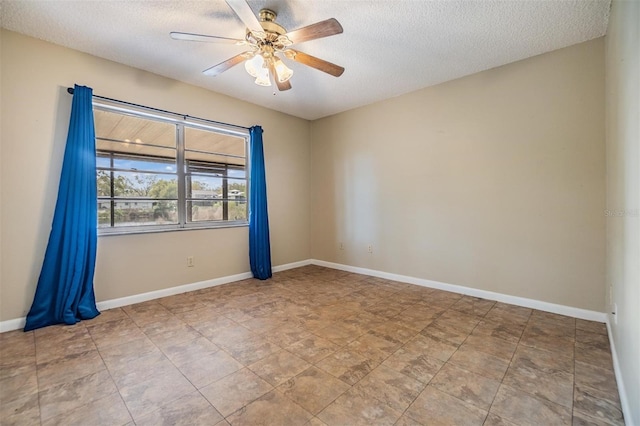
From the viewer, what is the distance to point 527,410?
152cm

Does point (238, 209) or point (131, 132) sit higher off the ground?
point (131, 132)

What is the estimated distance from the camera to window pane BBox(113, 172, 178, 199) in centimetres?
317

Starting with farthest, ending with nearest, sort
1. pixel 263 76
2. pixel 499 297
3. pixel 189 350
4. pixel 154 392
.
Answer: pixel 499 297 < pixel 263 76 < pixel 189 350 < pixel 154 392

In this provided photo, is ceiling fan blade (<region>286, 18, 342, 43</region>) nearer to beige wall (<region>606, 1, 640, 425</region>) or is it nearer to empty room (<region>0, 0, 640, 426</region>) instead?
empty room (<region>0, 0, 640, 426</region>)

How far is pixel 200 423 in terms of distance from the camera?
4.69 feet

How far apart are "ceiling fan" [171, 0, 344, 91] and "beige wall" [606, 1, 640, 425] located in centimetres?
164

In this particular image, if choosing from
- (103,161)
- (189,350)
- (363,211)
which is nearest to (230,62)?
(103,161)

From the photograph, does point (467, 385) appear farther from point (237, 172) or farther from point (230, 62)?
point (237, 172)

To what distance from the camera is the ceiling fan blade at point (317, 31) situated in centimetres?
186

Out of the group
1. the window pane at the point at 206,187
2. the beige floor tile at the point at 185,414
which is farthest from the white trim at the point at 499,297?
the beige floor tile at the point at 185,414

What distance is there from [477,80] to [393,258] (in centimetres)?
254

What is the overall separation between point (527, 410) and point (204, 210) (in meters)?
3.85

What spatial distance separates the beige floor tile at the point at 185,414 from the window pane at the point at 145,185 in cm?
253

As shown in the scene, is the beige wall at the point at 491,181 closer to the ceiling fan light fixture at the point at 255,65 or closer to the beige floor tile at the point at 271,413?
the ceiling fan light fixture at the point at 255,65
